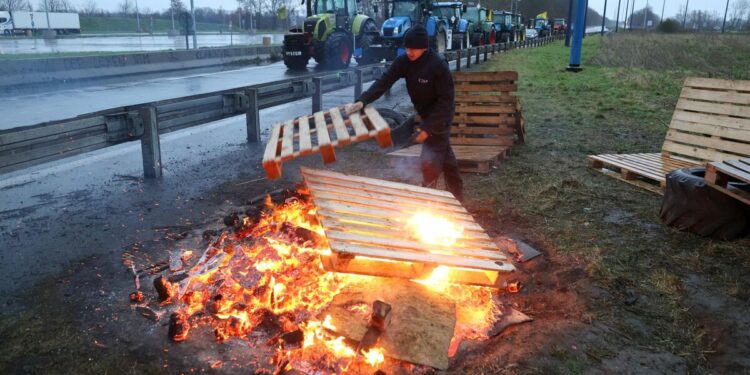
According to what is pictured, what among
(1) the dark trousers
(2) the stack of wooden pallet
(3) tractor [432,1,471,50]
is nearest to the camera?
(1) the dark trousers

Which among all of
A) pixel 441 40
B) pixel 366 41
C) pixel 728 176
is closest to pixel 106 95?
pixel 366 41

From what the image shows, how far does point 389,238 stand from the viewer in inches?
147

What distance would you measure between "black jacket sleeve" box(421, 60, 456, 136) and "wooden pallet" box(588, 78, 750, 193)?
2.90 metres

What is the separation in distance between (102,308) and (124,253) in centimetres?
89

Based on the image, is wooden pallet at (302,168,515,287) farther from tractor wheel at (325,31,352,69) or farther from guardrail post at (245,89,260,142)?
tractor wheel at (325,31,352,69)

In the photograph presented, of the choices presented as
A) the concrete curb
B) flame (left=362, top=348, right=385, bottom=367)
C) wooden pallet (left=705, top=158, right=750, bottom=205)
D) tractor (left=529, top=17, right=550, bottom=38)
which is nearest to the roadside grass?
wooden pallet (left=705, top=158, right=750, bottom=205)

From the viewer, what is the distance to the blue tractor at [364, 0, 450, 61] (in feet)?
68.4

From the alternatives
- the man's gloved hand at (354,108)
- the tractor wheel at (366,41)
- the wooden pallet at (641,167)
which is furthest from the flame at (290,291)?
the tractor wheel at (366,41)

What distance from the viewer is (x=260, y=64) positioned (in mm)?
24359

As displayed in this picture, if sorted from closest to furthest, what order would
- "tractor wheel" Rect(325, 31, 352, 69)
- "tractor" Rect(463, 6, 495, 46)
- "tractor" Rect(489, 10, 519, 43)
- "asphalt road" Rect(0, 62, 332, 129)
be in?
1. "asphalt road" Rect(0, 62, 332, 129)
2. "tractor wheel" Rect(325, 31, 352, 69)
3. "tractor" Rect(463, 6, 495, 46)
4. "tractor" Rect(489, 10, 519, 43)

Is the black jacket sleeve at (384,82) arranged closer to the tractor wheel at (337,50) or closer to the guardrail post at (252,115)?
the guardrail post at (252,115)

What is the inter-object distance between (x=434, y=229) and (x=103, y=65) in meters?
18.5

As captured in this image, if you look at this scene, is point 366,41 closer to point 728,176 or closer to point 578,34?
point 578,34

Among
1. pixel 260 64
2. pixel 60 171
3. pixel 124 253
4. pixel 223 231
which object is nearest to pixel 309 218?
pixel 223 231
